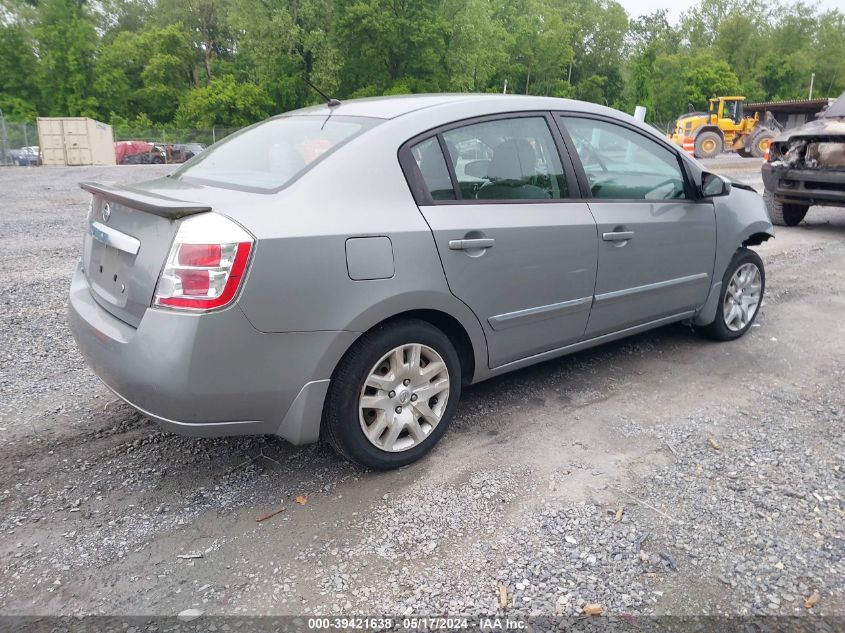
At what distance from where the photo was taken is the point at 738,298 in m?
5.01

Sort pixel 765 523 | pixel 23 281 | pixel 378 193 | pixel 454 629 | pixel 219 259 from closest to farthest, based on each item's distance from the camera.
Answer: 1. pixel 454 629
2. pixel 219 259
3. pixel 765 523
4. pixel 378 193
5. pixel 23 281

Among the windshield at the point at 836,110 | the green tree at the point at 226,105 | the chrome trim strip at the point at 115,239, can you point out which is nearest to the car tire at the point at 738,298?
the chrome trim strip at the point at 115,239

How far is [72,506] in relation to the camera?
290 cm

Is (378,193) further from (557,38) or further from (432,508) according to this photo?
(557,38)

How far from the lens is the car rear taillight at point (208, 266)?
2.60m

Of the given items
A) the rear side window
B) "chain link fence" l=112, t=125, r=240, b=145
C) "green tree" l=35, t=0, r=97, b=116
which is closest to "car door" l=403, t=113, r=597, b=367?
the rear side window

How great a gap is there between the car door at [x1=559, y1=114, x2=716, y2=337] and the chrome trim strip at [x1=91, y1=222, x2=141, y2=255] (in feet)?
7.53

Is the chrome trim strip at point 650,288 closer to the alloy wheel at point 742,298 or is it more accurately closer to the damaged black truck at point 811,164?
the alloy wheel at point 742,298

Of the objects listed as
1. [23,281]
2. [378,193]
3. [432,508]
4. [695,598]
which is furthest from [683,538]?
[23,281]

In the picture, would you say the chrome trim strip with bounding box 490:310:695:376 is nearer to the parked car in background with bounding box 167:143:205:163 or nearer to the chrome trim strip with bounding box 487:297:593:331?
the chrome trim strip with bounding box 487:297:593:331

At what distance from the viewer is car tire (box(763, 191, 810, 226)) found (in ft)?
33.0

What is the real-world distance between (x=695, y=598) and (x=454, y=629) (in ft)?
2.79

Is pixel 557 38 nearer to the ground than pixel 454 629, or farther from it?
farther from it

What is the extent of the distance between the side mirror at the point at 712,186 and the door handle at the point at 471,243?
1850mm
